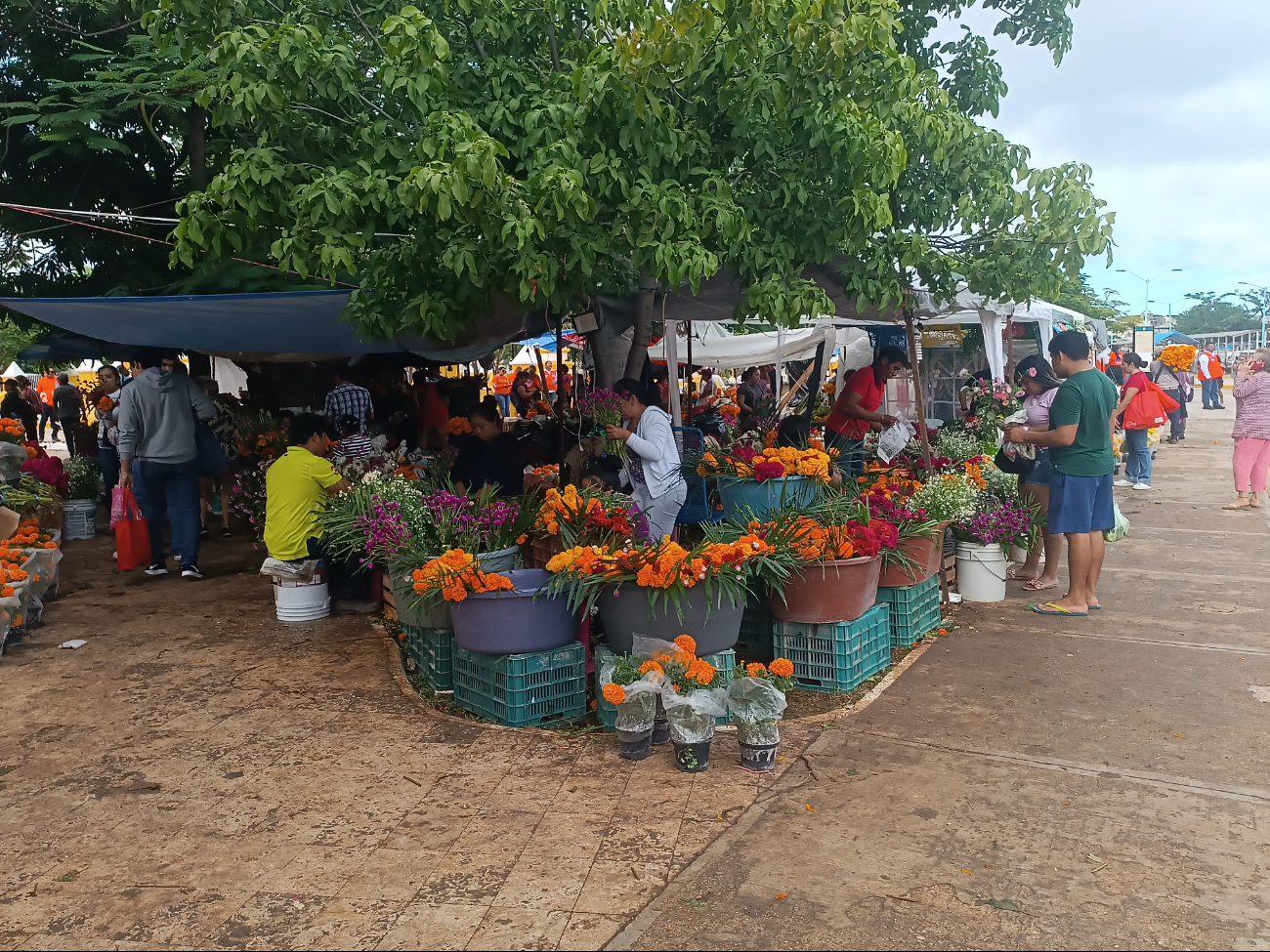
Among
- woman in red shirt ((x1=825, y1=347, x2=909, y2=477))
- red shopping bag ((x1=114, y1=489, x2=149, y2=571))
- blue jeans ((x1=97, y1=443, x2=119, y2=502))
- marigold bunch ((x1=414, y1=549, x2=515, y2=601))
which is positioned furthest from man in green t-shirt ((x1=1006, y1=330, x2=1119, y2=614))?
blue jeans ((x1=97, y1=443, x2=119, y2=502))

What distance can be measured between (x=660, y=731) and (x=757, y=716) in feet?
1.66

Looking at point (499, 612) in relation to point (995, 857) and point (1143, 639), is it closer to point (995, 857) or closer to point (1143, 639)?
point (995, 857)

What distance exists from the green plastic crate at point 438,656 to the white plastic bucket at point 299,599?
1730mm

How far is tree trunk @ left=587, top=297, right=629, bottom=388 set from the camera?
8.52m

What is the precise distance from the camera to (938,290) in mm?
7648

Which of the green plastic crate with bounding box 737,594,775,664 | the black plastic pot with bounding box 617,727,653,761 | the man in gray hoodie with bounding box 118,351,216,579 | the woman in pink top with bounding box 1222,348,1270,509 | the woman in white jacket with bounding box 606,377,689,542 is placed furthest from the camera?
the woman in pink top with bounding box 1222,348,1270,509

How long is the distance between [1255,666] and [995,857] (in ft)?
10.2

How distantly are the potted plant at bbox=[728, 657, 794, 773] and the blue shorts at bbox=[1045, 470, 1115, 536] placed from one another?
3.16 m

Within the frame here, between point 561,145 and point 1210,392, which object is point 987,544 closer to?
point 561,145

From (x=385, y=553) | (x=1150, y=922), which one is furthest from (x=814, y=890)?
(x=385, y=553)

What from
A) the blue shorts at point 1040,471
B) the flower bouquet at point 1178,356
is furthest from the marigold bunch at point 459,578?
the flower bouquet at point 1178,356

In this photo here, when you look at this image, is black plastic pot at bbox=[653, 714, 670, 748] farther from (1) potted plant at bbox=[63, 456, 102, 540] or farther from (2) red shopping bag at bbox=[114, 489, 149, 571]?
(1) potted plant at bbox=[63, 456, 102, 540]

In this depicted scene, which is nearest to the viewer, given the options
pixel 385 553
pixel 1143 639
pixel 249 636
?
pixel 385 553

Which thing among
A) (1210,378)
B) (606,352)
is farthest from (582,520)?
(1210,378)
